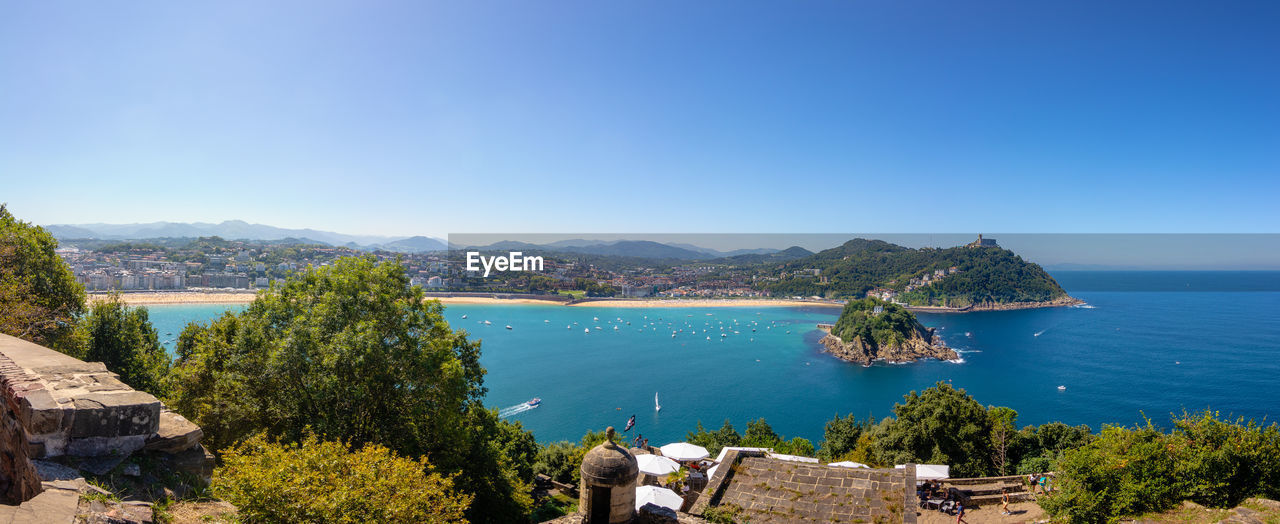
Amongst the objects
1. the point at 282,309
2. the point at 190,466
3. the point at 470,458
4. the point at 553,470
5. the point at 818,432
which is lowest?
the point at 818,432

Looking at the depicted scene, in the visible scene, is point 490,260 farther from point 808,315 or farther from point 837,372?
point 837,372

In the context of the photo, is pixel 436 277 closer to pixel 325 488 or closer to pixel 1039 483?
pixel 1039 483

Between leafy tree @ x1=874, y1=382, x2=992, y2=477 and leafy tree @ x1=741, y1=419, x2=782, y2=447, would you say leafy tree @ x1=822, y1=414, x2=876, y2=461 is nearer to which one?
leafy tree @ x1=741, y1=419, x2=782, y2=447

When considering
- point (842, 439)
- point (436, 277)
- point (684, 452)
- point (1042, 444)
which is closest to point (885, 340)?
point (842, 439)

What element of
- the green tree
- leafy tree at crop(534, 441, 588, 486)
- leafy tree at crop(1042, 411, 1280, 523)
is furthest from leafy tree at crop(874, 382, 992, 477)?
the green tree

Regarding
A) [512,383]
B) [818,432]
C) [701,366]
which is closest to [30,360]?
[818,432]

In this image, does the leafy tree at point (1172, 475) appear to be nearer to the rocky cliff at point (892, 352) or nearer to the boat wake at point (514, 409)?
the boat wake at point (514, 409)
